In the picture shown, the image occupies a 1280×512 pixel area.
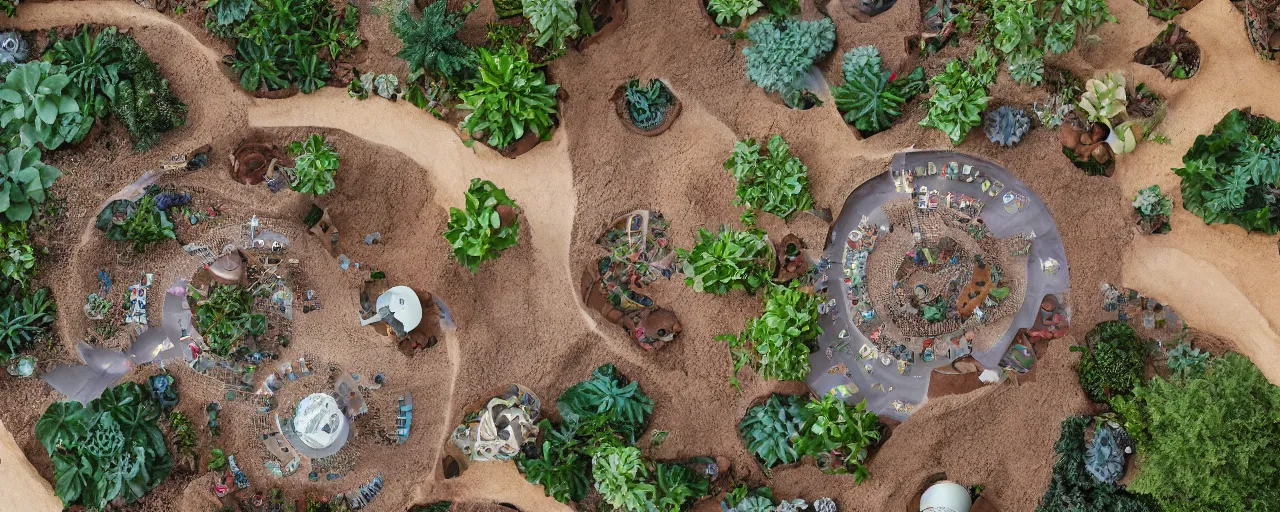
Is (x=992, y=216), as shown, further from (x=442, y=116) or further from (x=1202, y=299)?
(x=442, y=116)

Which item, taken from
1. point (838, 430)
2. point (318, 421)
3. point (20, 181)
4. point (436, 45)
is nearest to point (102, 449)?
point (318, 421)

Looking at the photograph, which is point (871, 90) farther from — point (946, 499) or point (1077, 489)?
point (1077, 489)

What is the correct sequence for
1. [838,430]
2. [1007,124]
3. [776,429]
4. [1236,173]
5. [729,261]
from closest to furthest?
[1236,173]
[838,430]
[729,261]
[1007,124]
[776,429]

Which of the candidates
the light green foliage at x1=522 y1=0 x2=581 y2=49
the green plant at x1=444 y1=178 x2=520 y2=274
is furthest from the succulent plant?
the green plant at x1=444 y1=178 x2=520 y2=274

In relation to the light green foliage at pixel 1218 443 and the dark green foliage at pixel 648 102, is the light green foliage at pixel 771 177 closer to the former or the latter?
the dark green foliage at pixel 648 102

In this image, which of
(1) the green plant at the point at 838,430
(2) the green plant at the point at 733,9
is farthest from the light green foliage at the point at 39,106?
(1) the green plant at the point at 838,430

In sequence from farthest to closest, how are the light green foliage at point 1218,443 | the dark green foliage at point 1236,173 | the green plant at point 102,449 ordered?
the green plant at point 102,449, the dark green foliage at point 1236,173, the light green foliage at point 1218,443
